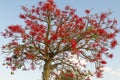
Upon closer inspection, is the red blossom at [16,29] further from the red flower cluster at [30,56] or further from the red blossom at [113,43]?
the red blossom at [113,43]

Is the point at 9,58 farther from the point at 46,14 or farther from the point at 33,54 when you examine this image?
the point at 46,14

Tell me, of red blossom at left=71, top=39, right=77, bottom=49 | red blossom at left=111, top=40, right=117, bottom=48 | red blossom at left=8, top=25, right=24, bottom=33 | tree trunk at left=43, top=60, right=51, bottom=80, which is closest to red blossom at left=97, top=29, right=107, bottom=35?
red blossom at left=111, top=40, right=117, bottom=48

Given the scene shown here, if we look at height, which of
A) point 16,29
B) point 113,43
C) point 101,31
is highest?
point 16,29

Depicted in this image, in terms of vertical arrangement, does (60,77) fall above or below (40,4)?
below

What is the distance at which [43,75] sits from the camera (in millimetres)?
30469

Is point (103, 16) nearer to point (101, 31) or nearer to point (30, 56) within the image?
point (101, 31)

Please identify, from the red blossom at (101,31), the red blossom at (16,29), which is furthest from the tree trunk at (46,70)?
the red blossom at (101,31)

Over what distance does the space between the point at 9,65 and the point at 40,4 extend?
21.6 ft

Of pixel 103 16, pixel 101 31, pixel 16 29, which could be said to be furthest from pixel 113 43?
pixel 16 29

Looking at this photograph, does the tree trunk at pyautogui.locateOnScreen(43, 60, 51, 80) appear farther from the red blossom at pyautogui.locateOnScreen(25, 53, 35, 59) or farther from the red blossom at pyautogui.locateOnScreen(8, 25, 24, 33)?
the red blossom at pyautogui.locateOnScreen(8, 25, 24, 33)

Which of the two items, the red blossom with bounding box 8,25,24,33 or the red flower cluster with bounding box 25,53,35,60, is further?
the red blossom with bounding box 8,25,24,33

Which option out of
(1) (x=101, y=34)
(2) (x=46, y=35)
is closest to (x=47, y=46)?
(2) (x=46, y=35)

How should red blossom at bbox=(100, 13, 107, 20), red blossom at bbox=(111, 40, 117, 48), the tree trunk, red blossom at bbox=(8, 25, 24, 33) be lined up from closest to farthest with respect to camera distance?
1. the tree trunk
2. red blossom at bbox=(8, 25, 24, 33)
3. red blossom at bbox=(111, 40, 117, 48)
4. red blossom at bbox=(100, 13, 107, 20)

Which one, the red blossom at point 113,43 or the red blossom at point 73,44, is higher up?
the red blossom at point 113,43
